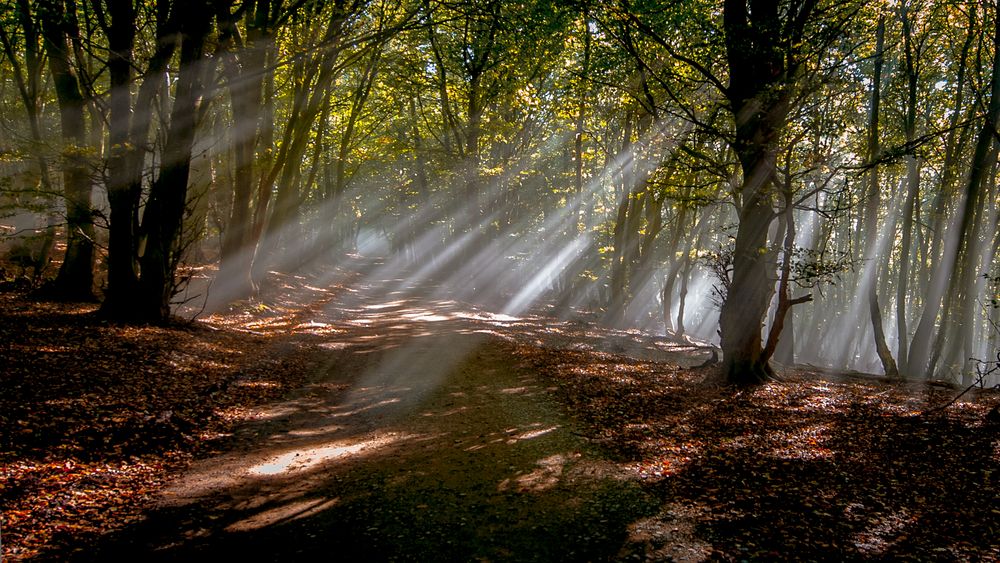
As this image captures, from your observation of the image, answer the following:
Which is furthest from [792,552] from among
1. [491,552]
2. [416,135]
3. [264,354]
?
[416,135]

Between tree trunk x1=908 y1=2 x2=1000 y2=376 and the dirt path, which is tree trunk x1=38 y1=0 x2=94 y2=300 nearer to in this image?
the dirt path

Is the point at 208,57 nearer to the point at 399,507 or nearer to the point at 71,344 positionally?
the point at 71,344

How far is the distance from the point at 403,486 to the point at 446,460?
85cm

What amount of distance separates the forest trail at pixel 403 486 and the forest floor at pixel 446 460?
1.2 inches

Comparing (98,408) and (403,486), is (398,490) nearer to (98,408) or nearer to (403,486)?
(403,486)

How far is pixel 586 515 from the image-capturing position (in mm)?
5062

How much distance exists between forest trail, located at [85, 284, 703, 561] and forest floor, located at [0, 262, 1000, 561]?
0.10 ft

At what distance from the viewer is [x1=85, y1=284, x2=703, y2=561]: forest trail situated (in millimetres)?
4484

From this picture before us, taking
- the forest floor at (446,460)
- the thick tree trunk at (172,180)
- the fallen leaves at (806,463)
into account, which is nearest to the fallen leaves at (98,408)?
the forest floor at (446,460)

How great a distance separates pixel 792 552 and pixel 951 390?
38.3 feet

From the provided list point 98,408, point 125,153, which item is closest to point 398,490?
point 98,408

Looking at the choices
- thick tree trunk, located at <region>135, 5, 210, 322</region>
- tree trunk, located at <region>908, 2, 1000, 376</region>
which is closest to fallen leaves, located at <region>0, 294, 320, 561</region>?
thick tree trunk, located at <region>135, 5, 210, 322</region>

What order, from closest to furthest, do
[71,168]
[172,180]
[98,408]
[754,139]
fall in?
[98,408] < [754,139] < [172,180] < [71,168]

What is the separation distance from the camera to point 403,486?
568 centimetres
